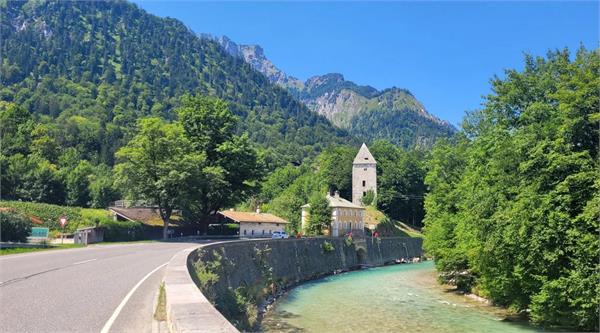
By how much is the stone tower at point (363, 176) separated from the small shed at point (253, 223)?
44.9 metres

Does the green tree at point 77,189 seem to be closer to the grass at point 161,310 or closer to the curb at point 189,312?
the grass at point 161,310

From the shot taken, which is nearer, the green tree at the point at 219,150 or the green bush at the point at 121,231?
the green bush at the point at 121,231

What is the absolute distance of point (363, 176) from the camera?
381 feet

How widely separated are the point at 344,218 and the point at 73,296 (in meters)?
74.4

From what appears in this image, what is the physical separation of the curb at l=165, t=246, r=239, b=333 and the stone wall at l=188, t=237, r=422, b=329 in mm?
5354

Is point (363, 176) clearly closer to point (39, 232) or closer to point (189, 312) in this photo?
point (39, 232)

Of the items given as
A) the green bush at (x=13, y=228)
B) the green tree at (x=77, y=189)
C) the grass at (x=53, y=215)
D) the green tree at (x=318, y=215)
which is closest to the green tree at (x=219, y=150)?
the grass at (x=53, y=215)

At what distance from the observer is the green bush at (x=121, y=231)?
44906mm

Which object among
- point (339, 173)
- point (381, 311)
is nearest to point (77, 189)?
point (339, 173)

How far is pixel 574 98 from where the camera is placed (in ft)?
64.0

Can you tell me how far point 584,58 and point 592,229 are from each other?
8.88 metres

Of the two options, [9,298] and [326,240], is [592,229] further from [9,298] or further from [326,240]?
[326,240]

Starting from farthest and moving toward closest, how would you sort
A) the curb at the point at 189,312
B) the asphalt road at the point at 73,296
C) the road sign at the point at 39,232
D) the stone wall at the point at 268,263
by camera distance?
1. the road sign at the point at 39,232
2. the stone wall at the point at 268,263
3. the asphalt road at the point at 73,296
4. the curb at the point at 189,312

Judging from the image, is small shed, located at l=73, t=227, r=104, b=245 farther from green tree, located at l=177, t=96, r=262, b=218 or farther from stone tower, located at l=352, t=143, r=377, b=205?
stone tower, located at l=352, t=143, r=377, b=205
